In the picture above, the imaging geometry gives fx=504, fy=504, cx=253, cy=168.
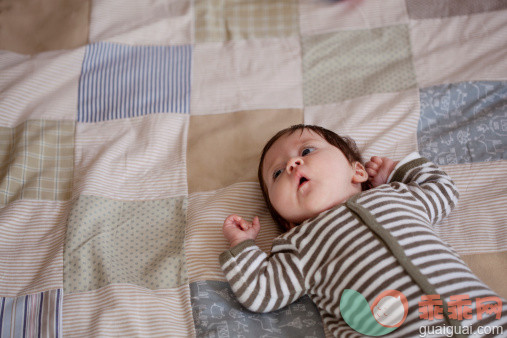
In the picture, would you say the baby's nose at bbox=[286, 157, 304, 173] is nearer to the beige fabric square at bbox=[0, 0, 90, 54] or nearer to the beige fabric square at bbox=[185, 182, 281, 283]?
the beige fabric square at bbox=[185, 182, 281, 283]

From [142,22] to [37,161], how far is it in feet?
2.15

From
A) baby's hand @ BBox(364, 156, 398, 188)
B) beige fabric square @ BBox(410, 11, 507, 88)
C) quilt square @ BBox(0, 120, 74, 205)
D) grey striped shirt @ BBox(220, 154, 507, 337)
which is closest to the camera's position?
grey striped shirt @ BBox(220, 154, 507, 337)

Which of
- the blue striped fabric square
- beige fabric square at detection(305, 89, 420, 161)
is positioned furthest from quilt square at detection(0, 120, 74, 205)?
beige fabric square at detection(305, 89, 420, 161)

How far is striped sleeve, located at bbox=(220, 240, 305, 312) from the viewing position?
1.11 m

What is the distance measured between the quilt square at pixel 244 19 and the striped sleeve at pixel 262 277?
91cm

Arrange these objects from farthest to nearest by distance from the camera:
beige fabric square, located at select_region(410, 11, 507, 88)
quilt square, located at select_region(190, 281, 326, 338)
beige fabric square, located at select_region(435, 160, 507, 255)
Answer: beige fabric square, located at select_region(410, 11, 507, 88) < beige fabric square, located at select_region(435, 160, 507, 255) < quilt square, located at select_region(190, 281, 326, 338)

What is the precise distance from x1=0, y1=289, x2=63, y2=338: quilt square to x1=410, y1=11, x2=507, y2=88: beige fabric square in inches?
47.6

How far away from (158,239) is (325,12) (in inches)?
40.0

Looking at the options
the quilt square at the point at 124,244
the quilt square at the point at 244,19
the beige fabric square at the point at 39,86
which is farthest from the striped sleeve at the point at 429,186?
the beige fabric square at the point at 39,86

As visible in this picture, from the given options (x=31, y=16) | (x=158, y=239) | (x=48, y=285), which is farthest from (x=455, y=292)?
(x=31, y=16)

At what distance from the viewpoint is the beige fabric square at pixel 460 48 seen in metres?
1.56

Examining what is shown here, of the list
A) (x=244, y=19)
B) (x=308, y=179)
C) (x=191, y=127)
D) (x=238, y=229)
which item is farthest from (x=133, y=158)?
(x=244, y=19)

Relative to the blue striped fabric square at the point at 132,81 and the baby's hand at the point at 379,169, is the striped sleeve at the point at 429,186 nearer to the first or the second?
the baby's hand at the point at 379,169

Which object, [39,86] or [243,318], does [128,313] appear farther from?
[39,86]
